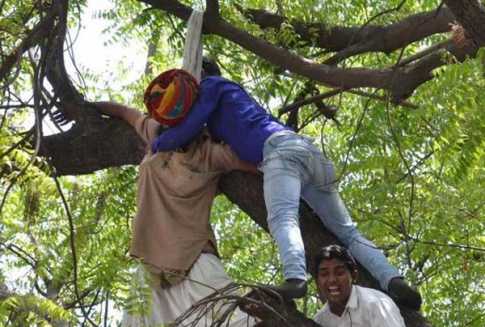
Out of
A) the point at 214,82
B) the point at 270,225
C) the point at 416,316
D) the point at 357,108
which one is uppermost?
the point at 357,108

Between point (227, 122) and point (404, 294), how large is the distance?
44.8 inches

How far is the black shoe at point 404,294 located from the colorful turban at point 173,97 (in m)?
1.22

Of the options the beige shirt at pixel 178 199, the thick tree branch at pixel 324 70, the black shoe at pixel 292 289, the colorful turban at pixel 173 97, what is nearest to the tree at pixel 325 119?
the thick tree branch at pixel 324 70

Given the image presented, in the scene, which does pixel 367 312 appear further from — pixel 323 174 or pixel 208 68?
pixel 208 68

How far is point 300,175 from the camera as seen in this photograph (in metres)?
4.49

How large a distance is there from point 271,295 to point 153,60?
5.38 metres

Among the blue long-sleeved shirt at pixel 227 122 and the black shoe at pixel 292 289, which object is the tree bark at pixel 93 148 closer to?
the blue long-sleeved shirt at pixel 227 122

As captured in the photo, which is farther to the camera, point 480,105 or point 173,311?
point 173,311

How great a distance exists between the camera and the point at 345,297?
4188 millimetres

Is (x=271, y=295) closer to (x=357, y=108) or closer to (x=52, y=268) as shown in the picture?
(x=52, y=268)

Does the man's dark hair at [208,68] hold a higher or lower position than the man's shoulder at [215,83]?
higher

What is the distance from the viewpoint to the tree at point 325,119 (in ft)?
13.6

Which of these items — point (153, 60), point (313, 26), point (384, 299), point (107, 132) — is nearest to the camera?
point (384, 299)

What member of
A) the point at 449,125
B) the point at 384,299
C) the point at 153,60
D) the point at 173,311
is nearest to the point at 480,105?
the point at 449,125
